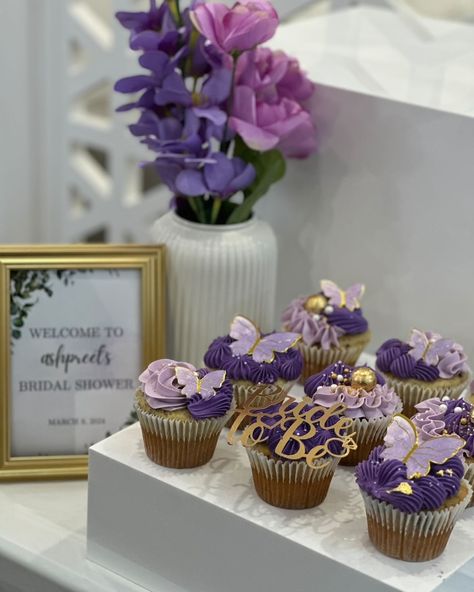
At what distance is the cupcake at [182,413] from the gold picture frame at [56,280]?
202 millimetres

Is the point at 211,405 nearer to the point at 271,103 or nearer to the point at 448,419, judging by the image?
the point at 448,419

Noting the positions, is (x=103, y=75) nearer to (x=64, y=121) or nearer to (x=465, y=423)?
(x=64, y=121)

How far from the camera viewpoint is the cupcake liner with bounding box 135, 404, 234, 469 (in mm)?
914

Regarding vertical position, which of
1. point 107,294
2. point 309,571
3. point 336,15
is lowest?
point 309,571

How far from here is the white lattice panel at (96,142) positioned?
208 centimetres

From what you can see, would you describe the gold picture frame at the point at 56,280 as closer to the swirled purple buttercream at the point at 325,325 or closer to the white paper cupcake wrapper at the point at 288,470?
the swirled purple buttercream at the point at 325,325

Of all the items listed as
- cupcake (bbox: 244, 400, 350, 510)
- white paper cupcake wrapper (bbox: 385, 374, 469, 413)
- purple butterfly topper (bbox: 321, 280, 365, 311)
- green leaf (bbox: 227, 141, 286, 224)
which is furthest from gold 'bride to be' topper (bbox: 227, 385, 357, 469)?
green leaf (bbox: 227, 141, 286, 224)

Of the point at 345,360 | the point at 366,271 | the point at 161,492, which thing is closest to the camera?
the point at 161,492

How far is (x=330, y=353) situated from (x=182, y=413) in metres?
0.22

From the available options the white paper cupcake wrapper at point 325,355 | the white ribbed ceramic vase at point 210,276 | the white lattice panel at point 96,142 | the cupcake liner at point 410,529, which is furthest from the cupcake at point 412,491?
the white lattice panel at point 96,142

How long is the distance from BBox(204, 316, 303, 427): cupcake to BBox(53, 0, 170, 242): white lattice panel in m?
1.04

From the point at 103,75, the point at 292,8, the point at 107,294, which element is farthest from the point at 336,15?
the point at 103,75

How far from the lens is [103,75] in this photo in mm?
2098

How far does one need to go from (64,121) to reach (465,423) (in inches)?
57.8
